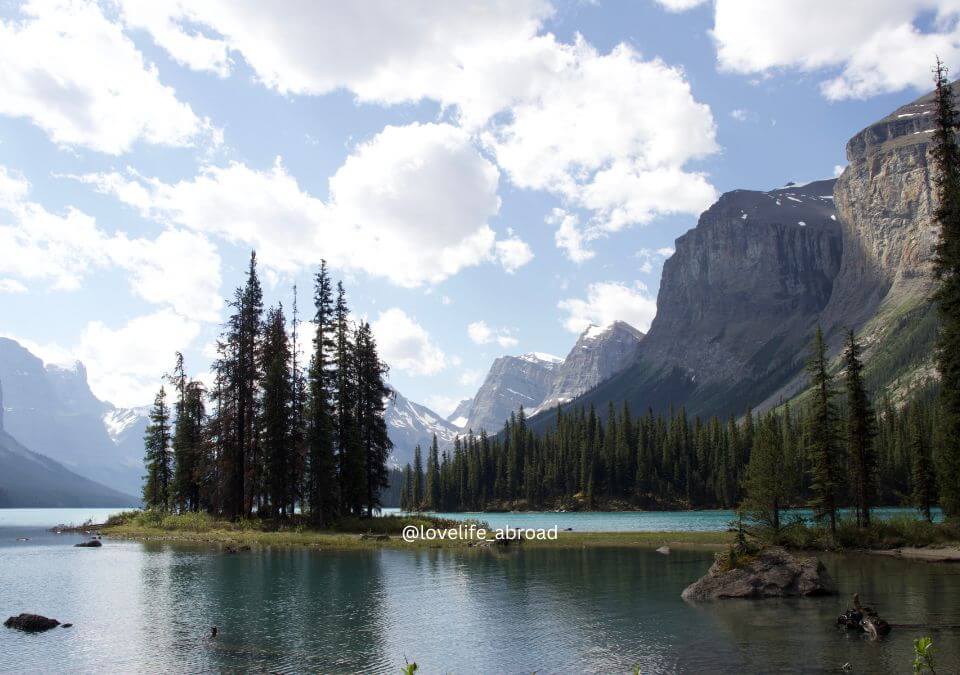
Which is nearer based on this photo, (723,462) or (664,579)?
(664,579)

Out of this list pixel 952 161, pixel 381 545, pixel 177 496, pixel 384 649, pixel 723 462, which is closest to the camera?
pixel 384 649

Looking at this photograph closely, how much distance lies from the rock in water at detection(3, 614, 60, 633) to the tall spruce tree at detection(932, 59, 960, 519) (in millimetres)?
47070

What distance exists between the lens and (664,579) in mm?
39812

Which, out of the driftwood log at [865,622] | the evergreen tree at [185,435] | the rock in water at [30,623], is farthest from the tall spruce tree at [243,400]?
the driftwood log at [865,622]

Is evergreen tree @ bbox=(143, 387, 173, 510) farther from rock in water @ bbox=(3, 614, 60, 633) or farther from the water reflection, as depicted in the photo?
rock in water @ bbox=(3, 614, 60, 633)

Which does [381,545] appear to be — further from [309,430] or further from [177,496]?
[177,496]

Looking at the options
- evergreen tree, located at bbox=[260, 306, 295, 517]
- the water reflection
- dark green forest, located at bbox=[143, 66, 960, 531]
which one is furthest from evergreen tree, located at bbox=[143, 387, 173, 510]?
the water reflection

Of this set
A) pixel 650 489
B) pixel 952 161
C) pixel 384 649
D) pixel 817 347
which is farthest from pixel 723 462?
pixel 384 649

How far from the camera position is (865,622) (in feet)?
81.4

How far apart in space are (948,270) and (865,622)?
81.4 feet

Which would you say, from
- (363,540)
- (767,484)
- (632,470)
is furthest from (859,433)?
(632,470)

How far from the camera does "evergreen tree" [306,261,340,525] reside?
62.8 metres

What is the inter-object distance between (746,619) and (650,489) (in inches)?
5972

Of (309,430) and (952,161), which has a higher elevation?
(952,161)
